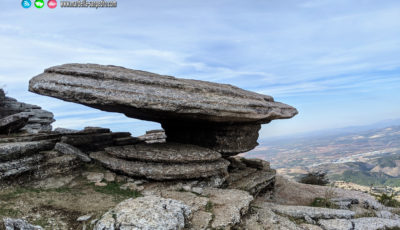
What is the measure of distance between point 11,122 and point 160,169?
10377 mm

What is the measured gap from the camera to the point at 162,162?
43.5 feet

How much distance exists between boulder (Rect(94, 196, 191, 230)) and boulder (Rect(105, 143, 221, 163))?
4.41 m

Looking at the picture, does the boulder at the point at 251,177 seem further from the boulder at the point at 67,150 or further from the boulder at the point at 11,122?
the boulder at the point at 11,122

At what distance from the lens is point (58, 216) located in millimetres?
8727

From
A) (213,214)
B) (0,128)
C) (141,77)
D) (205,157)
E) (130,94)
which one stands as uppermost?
(141,77)

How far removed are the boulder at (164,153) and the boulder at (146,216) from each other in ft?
14.5

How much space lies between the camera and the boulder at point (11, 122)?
634 inches

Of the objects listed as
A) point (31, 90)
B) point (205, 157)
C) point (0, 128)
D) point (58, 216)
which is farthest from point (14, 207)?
point (0, 128)

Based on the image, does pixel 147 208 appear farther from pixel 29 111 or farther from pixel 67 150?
pixel 29 111

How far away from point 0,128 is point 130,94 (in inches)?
373

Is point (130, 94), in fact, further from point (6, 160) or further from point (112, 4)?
point (112, 4)

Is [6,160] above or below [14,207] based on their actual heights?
above

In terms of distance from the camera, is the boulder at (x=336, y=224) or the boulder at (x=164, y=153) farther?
the boulder at (x=164, y=153)

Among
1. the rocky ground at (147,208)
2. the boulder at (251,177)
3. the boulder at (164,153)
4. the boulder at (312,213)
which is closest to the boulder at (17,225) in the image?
the rocky ground at (147,208)
